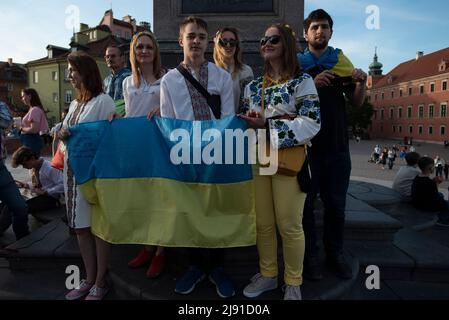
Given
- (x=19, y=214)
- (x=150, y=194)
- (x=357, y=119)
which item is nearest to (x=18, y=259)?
(x=19, y=214)

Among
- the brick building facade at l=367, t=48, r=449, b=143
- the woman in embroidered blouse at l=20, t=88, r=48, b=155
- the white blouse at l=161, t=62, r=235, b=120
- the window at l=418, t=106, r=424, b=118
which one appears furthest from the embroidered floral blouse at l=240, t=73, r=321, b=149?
the window at l=418, t=106, r=424, b=118

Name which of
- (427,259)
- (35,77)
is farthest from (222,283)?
(35,77)

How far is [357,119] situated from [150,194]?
2779 inches

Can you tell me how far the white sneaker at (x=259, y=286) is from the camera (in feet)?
8.13

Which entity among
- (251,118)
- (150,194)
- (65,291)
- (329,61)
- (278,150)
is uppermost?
(329,61)

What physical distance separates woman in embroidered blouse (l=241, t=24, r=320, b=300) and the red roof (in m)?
62.6

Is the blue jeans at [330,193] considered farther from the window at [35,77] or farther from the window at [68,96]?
the window at [35,77]

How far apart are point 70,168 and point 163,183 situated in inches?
30.2

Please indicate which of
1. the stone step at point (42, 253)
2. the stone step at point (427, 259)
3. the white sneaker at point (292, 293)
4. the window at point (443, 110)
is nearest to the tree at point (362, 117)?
the window at point (443, 110)

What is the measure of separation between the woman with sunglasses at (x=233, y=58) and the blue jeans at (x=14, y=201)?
2.66 meters

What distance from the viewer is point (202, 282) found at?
265 centimetres

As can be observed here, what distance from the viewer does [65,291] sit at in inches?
116
